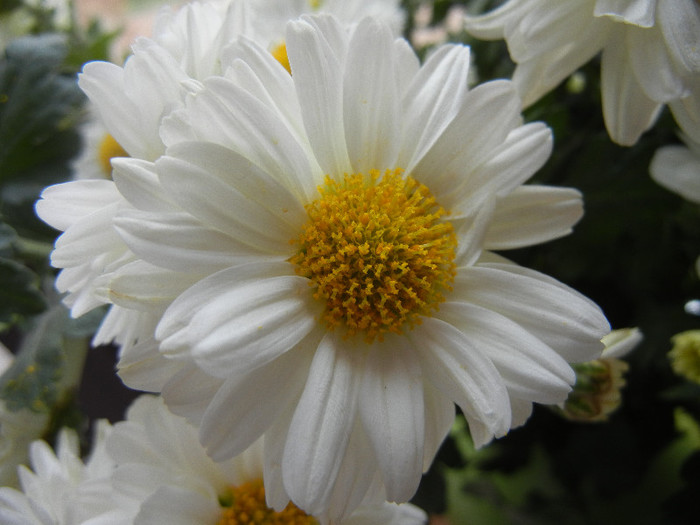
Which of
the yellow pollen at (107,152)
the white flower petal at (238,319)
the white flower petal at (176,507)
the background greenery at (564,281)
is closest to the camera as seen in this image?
the white flower petal at (238,319)

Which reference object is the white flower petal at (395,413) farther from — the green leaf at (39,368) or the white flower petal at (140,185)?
the green leaf at (39,368)

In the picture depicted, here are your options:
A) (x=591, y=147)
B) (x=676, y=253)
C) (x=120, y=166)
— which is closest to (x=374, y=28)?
(x=120, y=166)

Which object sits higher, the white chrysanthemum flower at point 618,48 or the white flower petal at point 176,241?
the white flower petal at point 176,241

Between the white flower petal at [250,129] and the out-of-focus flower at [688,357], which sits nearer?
the white flower petal at [250,129]

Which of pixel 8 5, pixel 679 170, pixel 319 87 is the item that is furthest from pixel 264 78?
pixel 8 5

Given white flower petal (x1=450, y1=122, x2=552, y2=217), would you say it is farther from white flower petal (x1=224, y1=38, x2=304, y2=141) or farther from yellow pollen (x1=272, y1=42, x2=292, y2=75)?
yellow pollen (x1=272, y1=42, x2=292, y2=75)

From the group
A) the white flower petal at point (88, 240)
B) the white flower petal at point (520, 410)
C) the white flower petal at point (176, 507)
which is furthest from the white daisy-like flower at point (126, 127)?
the white flower petal at point (520, 410)
